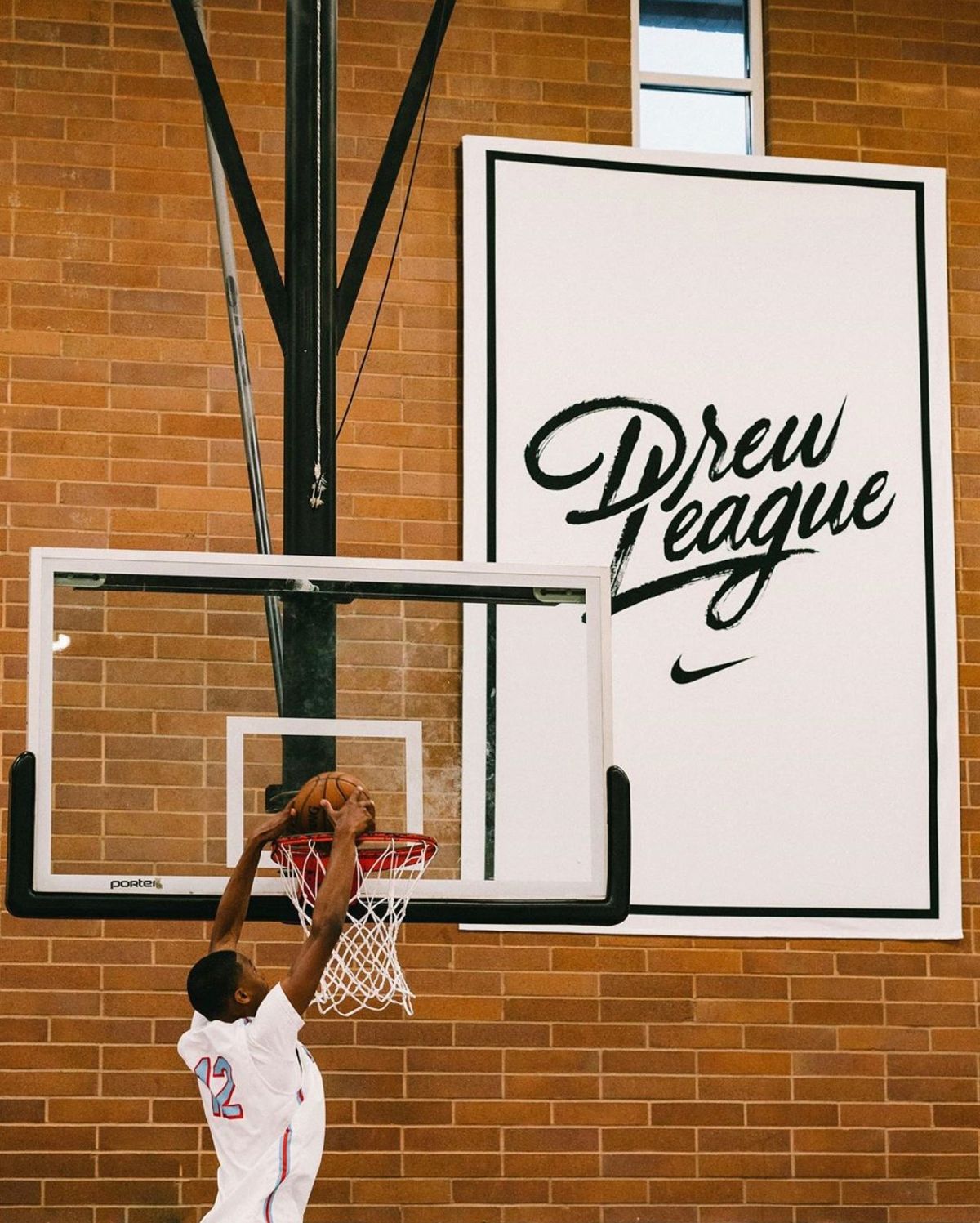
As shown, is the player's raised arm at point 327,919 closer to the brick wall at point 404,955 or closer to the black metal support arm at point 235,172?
the black metal support arm at point 235,172

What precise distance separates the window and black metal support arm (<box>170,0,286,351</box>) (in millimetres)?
2681

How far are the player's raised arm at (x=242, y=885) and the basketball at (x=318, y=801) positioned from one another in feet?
0.08

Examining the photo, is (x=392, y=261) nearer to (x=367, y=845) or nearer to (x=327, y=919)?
(x=367, y=845)

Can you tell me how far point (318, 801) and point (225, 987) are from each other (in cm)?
51

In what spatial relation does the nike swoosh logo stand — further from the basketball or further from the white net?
Answer: the basketball

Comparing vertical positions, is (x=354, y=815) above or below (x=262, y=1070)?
above

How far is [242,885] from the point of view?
454 centimetres

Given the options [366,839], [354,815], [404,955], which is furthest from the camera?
[404,955]

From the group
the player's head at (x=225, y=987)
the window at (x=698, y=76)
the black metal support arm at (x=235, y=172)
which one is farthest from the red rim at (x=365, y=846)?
the window at (x=698, y=76)

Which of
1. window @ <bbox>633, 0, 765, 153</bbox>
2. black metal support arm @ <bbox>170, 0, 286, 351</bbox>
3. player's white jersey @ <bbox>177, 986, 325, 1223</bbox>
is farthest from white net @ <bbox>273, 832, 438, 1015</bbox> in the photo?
window @ <bbox>633, 0, 765, 153</bbox>

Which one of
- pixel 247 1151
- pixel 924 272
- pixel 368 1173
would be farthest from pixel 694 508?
pixel 247 1151

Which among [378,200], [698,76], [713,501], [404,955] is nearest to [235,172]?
[378,200]

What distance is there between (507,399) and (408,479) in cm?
49

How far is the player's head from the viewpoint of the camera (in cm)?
430
